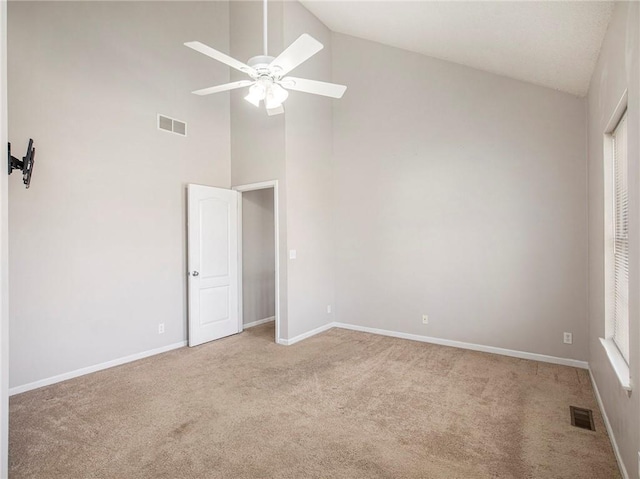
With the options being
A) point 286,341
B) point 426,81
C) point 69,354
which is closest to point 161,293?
point 69,354

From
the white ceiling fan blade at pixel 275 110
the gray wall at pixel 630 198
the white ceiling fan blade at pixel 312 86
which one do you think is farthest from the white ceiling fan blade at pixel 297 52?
the gray wall at pixel 630 198

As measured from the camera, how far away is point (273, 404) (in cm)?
283

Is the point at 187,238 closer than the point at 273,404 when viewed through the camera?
No

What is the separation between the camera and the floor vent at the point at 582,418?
248 cm

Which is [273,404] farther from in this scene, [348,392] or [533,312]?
[533,312]

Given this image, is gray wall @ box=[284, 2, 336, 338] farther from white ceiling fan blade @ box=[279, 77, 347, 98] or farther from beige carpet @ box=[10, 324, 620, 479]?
white ceiling fan blade @ box=[279, 77, 347, 98]

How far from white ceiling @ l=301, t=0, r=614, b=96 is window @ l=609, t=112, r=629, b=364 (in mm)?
753

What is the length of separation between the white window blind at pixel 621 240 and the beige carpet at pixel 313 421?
728mm

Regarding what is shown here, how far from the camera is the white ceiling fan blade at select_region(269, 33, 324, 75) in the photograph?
2.18 m

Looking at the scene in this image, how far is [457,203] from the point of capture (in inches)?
167

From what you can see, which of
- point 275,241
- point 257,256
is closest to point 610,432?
point 275,241

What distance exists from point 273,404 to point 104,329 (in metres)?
2.09

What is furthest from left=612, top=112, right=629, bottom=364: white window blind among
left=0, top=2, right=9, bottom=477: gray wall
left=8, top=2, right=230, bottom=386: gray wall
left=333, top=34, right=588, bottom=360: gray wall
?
left=8, top=2, right=230, bottom=386: gray wall

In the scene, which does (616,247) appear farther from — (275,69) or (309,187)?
(309,187)
